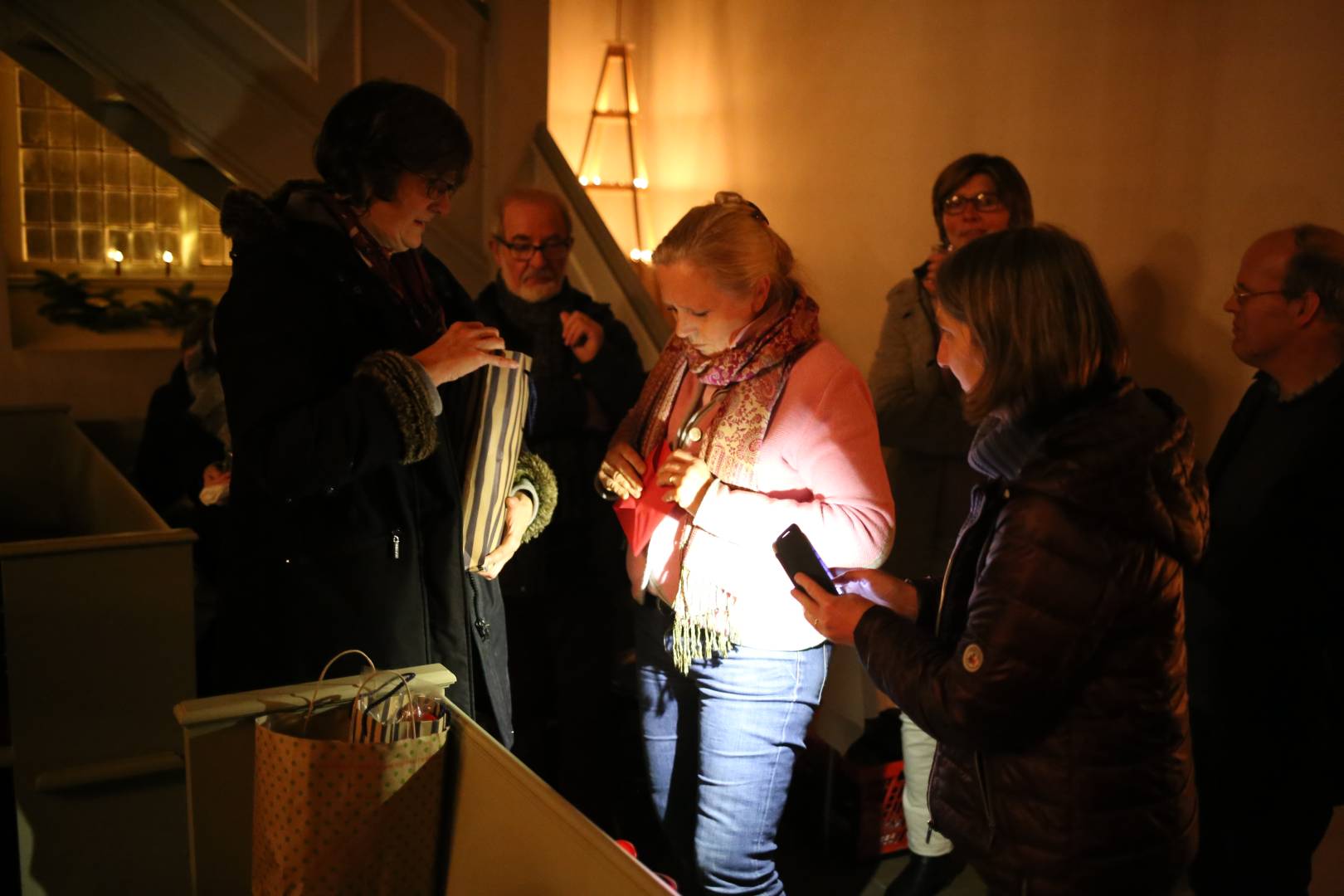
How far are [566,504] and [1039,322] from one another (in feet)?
5.41

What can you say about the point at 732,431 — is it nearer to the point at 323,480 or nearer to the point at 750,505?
the point at 750,505

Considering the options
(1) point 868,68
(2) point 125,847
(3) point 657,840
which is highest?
(1) point 868,68

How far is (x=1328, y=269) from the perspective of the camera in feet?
6.56

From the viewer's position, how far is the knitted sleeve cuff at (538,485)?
82.2 inches

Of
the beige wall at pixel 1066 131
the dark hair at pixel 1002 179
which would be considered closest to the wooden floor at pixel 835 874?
the beige wall at pixel 1066 131

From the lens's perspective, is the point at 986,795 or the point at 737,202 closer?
the point at 986,795

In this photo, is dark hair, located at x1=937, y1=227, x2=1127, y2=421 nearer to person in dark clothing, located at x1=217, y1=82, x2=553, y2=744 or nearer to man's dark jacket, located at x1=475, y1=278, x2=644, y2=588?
person in dark clothing, located at x1=217, y1=82, x2=553, y2=744

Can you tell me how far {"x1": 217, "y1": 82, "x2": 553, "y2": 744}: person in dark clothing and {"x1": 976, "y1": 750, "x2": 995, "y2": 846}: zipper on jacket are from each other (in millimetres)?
833

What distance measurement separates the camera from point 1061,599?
1265 millimetres

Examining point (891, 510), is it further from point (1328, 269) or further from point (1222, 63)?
point (1222, 63)

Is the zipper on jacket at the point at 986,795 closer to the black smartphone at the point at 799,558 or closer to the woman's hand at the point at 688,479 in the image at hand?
the black smartphone at the point at 799,558

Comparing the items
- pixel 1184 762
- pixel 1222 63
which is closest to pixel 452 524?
pixel 1184 762

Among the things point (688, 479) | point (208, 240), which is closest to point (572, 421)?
point (688, 479)

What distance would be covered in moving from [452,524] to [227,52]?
8.41 ft
